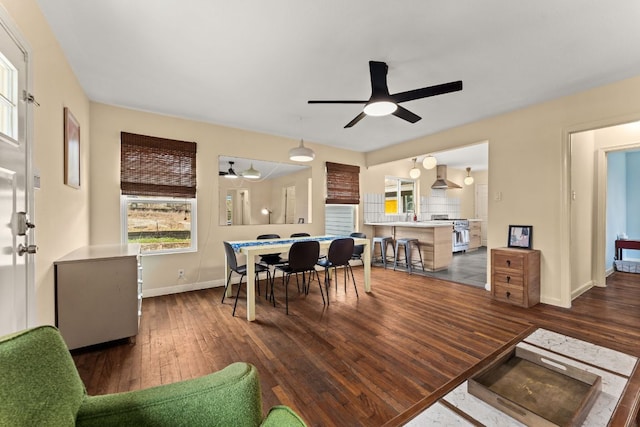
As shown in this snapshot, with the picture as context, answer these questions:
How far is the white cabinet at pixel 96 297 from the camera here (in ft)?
6.85

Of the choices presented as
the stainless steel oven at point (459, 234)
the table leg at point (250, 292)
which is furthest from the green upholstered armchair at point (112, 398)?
the stainless steel oven at point (459, 234)

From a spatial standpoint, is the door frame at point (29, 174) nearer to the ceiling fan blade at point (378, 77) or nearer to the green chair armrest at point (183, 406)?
the green chair armrest at point (183, 406)

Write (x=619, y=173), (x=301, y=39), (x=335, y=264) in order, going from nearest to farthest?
(x=301, y=39) < (x=335, y=264) < (x=619, y=173)

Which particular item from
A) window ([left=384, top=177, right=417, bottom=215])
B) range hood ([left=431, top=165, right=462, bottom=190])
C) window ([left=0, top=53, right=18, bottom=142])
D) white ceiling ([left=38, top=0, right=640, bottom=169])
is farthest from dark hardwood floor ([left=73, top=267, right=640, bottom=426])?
range hood ([left=431, top=165, right=462, bottom=190])

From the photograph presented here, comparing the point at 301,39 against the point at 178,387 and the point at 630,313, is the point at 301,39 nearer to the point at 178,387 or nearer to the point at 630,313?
the point at 178,387

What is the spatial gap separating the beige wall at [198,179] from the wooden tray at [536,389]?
3.61m

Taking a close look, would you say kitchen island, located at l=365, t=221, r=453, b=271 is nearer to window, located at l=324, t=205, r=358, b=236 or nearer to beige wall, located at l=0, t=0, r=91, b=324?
window, located at l=324, t=205, r=358, b=236

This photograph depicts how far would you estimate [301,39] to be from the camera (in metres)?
2.09

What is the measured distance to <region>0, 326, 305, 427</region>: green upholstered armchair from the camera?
2.11 feet

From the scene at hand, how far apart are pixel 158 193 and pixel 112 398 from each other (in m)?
3.32

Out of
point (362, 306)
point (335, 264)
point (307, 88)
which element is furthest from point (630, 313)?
point (307, 88)

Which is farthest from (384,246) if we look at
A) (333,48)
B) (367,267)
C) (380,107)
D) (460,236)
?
(333,48)

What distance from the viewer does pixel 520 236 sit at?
135 inches

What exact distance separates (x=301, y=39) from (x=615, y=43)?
253cm
